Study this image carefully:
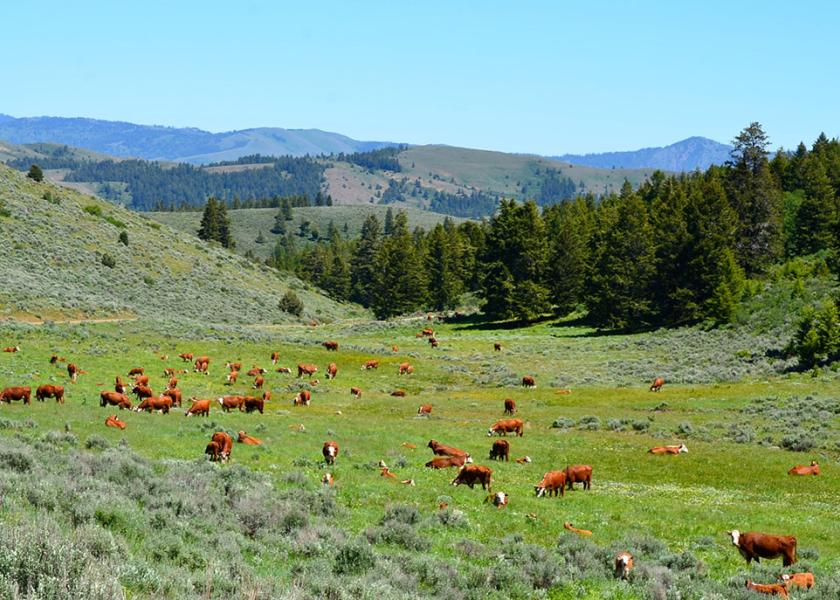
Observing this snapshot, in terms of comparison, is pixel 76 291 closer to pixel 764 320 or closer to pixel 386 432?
pixel 386 432

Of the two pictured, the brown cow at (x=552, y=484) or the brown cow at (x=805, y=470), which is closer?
the brown cow at (x=552, y=484)

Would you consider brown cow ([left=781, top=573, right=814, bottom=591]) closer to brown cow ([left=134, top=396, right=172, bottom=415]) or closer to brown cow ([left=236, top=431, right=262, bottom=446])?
brown cow ([left=236, top=431, right=262, bottom=446])

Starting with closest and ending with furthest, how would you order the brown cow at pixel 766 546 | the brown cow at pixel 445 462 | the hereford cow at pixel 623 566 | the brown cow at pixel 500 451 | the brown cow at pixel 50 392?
1. the hereford cow at pixel 623 566
2. the brown cow at pixel 766 546
3. the brown cow at pixel 445 462
4. the brown cow at pixel 500 451
5. the brown cow at pixel 50 392

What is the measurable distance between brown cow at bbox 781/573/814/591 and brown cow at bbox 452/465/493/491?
30.2ft

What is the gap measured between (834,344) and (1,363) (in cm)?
5159

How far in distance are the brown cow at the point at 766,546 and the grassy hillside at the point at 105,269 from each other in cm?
6239

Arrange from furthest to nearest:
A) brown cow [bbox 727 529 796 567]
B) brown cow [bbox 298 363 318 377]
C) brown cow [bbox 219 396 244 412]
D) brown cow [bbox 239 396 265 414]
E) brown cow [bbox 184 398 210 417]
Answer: brown cow [bbox 298 363 318 377], brown cow [bbox 239 396 265 414], brown cow [bbox 219 396 244 412], brown cow [bbox 184 398 210 417], brown cow [bbox 727 529 796 567]

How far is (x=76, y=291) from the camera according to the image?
260 feet

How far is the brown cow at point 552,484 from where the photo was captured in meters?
21.3

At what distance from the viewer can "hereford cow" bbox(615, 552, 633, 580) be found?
14.0m

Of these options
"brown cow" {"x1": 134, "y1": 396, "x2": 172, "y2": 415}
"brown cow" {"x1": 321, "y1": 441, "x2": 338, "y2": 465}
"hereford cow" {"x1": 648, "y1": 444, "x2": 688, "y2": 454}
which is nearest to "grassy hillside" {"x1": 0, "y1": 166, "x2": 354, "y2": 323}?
"brown cow" {"x1": 134, "y1": 396, "x2": 172, "y2": 415}

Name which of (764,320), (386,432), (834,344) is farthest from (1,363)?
(764,320)

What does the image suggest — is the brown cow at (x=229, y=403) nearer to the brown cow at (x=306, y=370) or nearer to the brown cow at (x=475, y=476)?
the brown cow at (x=306, y=370)

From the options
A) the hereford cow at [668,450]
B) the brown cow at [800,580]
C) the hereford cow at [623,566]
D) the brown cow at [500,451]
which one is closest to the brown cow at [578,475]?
the brown cow at [500,451]
